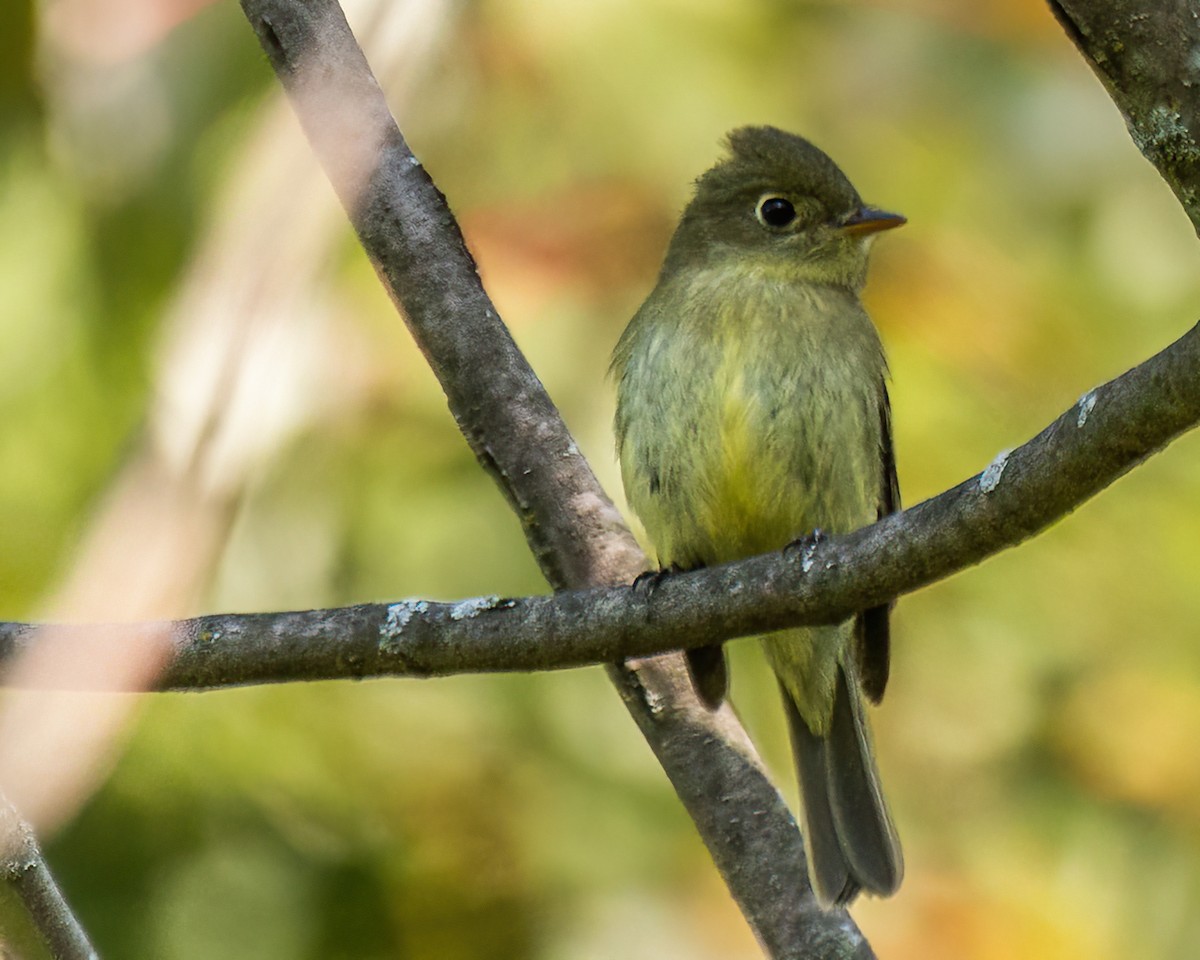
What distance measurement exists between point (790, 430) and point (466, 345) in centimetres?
84

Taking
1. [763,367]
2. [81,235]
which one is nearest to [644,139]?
[763,367]

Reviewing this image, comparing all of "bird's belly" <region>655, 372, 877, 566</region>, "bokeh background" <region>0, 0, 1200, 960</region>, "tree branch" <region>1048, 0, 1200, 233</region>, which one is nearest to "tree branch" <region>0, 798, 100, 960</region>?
"bokeh background" <region>0, 0, 1200, 960</region>

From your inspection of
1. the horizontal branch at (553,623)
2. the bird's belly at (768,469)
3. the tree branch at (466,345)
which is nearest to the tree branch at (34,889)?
the horizontal branch at (553,623)

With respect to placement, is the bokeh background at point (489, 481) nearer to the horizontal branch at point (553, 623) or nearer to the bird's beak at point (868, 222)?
the bird's beak at point (868, 222)

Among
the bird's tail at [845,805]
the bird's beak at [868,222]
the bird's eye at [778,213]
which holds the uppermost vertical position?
the bird's eye at [778,213]

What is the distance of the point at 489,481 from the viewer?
14.7 feet

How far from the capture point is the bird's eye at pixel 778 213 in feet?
15.1

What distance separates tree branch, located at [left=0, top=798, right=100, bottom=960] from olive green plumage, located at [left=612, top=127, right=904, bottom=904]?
1634 millimetres

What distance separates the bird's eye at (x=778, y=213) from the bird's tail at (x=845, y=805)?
4.15 feet

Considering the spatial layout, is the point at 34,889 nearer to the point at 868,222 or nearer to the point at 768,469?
the point at 768,469

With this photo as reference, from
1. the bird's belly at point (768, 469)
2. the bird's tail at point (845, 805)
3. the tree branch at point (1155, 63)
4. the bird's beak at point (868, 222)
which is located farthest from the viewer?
the bird's beak at point (868, 222)

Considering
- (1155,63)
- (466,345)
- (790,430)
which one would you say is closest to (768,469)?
(790,430)

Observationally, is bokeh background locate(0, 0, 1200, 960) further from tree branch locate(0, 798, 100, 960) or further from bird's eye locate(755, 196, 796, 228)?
tree branch locate(0, 798, 100, 960)

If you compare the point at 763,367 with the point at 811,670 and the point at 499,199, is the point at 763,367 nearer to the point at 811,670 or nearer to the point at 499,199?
the point at 811,670
